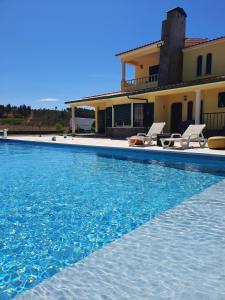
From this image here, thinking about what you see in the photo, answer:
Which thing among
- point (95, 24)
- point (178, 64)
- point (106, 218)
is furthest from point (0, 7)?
point (106, 218)

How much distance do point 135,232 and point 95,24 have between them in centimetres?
1923

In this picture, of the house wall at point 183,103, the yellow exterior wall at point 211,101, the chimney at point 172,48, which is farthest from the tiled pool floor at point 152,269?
the chimney at point 172,48

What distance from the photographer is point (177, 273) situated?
203 cm

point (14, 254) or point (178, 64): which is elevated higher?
point (178, 64)

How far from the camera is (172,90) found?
1397 centimetres

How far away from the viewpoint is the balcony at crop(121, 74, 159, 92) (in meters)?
18.8

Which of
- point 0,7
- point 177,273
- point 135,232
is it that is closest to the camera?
point 177,273

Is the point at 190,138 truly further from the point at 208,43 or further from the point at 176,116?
the point at 208,43

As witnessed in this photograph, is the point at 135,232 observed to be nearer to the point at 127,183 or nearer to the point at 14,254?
the point at 14,254

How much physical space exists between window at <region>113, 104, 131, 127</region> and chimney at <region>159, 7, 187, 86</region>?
304 cm

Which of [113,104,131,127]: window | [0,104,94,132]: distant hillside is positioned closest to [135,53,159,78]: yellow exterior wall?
[113,104,131,127]: window

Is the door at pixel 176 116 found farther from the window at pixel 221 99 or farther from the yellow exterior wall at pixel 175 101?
the window at pixel 221 99

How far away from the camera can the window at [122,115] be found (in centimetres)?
1730

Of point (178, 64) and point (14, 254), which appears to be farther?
point (178, 64)
